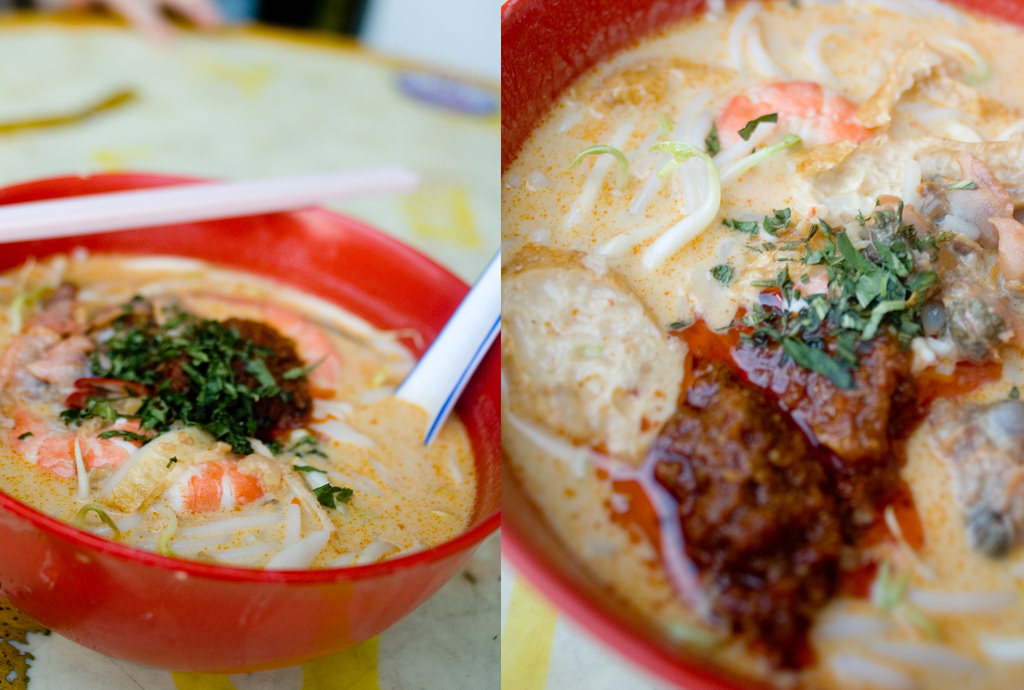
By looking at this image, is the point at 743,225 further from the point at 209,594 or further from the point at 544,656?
the point at 209,594

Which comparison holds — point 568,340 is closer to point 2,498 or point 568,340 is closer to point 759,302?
point 759,302

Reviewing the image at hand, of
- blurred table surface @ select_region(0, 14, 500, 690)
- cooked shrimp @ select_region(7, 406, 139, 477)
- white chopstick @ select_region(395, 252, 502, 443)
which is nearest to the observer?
cooked shrimp @ select_region(7, 406, 139, 477)

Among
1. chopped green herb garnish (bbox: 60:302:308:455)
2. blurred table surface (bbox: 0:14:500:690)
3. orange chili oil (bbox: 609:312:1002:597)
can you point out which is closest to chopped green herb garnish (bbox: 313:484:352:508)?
chopped green herb garnish (bbox: 60:302:308:455)

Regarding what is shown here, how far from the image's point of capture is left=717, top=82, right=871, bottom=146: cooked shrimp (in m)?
1.27

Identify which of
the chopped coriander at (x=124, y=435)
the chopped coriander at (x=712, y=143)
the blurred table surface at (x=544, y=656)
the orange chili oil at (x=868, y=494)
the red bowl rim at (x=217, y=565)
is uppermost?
the chopped coriander at (x=712, y=143)

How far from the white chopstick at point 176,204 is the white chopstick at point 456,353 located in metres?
0.38

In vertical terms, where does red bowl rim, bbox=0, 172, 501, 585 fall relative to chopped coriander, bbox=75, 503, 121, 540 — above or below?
→ above

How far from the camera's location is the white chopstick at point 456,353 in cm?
122

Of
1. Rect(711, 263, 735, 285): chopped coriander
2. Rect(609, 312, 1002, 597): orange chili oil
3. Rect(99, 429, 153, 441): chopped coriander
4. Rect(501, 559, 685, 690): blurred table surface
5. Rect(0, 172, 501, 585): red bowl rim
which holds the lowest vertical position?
Rect(501, 559, 685, 690): blurred table surface

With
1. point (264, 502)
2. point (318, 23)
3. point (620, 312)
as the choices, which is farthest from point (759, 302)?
point (318, 23)

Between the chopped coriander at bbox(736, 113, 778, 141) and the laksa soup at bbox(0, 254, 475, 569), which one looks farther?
the chopped coriander at bbox(736, 113, 778, 141)

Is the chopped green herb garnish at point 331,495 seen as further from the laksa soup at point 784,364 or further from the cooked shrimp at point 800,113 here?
the cooked shrimp at point 800,113

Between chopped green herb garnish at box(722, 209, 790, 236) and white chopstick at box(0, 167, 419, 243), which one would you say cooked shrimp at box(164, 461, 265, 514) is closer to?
white chopstick at box(0, 167, 419, 243)

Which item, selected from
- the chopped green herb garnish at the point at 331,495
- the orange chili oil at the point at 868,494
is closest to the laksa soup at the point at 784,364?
the orange chili oil at the point at 868,494
